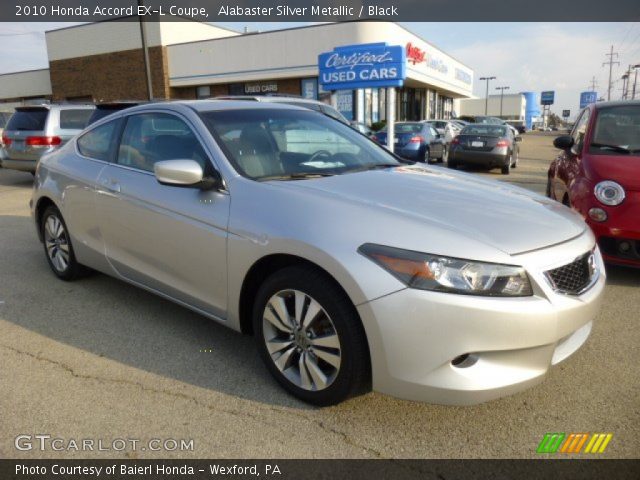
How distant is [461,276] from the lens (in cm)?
229

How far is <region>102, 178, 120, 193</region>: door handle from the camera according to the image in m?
3.77

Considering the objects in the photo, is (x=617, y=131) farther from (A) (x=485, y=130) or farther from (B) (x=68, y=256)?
(A) (x=485, y=130)

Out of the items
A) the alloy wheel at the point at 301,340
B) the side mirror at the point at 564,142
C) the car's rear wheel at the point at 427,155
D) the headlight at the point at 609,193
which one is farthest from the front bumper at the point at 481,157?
the alloy wheel at the point at 301,340

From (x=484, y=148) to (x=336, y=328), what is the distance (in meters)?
12.5

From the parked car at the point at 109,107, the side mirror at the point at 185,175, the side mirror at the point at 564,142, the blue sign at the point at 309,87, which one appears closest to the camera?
the side mirror at the point at 185,175

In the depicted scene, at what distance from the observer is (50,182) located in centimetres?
467

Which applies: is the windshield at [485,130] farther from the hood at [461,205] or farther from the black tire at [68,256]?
the black tire at [68,256]

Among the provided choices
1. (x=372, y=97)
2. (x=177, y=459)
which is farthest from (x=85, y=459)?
(x=372, y=97)

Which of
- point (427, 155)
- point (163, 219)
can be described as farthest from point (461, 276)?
point (427, 155)

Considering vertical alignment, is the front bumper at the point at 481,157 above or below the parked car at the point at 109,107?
below

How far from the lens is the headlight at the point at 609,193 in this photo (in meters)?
4.50

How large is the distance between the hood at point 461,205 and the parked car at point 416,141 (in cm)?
1097

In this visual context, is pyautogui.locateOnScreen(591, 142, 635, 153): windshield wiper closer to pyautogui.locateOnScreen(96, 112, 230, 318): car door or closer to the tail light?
pyautogui.locateOnScreen(96, 112, 230, 318): car door

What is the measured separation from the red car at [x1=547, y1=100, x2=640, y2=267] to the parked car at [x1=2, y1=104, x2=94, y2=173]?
388 inches
